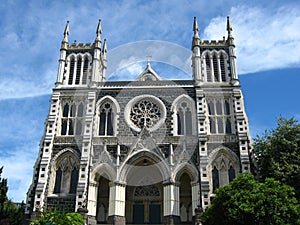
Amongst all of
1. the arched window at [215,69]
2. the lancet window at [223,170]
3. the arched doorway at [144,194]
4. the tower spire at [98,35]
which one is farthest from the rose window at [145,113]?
the tower spire at [98,35]

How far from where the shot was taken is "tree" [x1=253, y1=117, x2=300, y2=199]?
985 inches

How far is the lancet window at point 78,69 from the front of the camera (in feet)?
109

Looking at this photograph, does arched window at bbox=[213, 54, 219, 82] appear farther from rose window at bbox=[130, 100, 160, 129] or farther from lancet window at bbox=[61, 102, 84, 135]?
lancet window at bbox=[61, 102, 84, 135]

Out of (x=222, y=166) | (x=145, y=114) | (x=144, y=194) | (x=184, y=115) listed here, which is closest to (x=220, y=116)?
(x=184, y=115)

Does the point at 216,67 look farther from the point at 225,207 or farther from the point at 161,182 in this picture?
the point at 225,207

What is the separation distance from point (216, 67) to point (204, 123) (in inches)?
253

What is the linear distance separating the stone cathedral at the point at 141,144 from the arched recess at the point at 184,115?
9cm

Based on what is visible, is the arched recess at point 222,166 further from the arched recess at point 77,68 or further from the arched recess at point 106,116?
the arched recess at point 77,68

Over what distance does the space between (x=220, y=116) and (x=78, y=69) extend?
44.8ft

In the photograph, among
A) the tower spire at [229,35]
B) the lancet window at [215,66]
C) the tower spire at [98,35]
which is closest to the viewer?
the lancet window at [215,66]

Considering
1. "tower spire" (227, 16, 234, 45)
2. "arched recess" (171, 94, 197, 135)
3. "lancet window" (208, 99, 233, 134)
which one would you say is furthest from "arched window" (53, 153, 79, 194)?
"tower spire" (227, 16, 234, 45)

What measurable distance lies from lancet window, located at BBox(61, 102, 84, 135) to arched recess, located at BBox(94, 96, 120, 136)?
146 centimetres

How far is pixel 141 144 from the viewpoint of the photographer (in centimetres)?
2892

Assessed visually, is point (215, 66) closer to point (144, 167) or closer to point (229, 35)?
point (229, 35)
